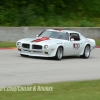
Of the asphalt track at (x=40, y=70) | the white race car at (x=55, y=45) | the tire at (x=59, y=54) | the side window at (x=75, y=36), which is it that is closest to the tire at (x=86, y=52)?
the white race car at (x=55, y=45)

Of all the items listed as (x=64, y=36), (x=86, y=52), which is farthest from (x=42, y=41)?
(x=86, y=52)

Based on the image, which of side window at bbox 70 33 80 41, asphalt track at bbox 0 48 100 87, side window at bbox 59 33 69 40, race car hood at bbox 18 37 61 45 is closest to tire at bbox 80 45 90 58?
side window at bbox 70 33 80 41

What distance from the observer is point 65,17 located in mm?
32312

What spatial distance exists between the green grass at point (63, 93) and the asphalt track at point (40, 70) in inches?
52.3

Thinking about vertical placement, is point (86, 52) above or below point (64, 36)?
below

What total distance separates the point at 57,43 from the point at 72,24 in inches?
537

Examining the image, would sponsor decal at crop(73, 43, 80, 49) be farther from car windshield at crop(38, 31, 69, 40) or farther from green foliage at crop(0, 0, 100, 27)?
green foliage at crop(0, 0, 100, 27)

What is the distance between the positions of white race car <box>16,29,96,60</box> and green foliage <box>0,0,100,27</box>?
10.00 m

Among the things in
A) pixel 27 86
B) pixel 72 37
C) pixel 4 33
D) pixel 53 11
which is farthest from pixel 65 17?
pixel 27 86

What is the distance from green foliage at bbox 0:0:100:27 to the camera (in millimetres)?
29078

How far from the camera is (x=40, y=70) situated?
14.1 meters

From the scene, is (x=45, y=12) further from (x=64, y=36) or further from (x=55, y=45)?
(x=55, y=45)

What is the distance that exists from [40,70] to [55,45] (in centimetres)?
340

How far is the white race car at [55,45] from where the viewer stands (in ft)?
56.5
